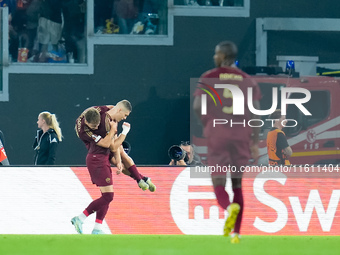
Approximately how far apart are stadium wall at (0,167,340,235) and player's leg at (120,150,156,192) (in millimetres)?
83

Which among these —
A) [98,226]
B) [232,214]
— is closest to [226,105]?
[232,214]

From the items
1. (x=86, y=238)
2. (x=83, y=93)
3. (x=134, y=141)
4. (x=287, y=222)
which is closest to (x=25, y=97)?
(x=83, y=93)

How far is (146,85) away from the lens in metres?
21.6

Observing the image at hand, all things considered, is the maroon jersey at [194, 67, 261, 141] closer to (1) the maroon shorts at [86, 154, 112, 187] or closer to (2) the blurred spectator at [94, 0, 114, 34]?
(1) the maroon shorts at [86, 154, 112, 187]

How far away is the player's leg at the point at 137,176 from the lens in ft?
45.4

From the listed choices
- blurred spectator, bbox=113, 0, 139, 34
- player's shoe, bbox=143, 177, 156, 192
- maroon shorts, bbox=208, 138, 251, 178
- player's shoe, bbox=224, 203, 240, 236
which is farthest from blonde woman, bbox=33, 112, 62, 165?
player's shoe, bbox=224, 203, 240, 236

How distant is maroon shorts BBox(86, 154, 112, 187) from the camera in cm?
1329

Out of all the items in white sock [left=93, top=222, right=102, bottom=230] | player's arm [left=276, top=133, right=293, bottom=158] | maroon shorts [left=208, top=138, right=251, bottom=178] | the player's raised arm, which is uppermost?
maroon shorts [left=208, top=138, right=251, bottom=178]

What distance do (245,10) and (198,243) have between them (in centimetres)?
1243

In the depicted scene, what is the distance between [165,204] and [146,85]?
796 cm

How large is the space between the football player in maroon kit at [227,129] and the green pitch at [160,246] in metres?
0.38

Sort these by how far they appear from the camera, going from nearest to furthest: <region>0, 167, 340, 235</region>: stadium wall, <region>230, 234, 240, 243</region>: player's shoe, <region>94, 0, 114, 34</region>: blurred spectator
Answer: <region>230, 234, 240, 243</region>: player's shoe
<region>0, 167, 340, 235</region>: stadium wall
<region>94, 0, 114, 34</region>: blurred spectator

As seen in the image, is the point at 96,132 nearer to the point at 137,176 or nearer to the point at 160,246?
the point at 137,176

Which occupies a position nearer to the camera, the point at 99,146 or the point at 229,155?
the point at 229,155
